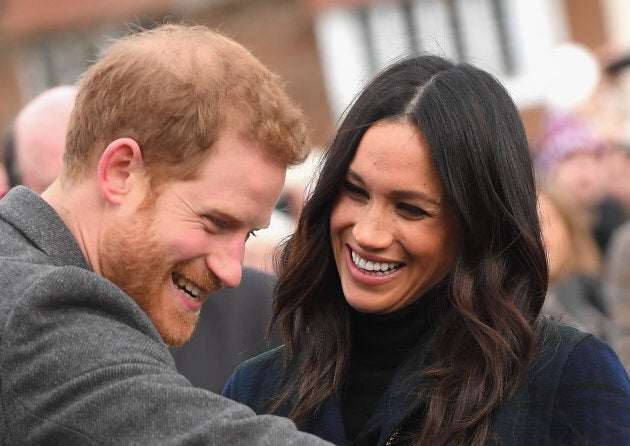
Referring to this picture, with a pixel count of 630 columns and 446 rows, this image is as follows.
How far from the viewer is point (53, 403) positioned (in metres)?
2.13

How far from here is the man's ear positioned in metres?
2.50

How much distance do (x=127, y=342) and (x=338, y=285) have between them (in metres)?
1.43

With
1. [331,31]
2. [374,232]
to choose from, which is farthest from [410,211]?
[331,31]

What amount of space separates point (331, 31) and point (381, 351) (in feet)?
69.9

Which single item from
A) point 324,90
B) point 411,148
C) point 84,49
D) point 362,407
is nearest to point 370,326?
point 362,407

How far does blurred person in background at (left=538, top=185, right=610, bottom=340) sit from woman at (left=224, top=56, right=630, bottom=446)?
3296 mm

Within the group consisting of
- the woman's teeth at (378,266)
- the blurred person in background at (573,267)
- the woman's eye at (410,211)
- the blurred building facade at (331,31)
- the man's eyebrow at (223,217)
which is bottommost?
the blurred building facade at (331,31)

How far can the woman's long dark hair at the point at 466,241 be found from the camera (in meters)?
3.07

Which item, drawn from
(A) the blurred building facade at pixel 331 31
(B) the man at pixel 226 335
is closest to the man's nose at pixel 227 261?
(B) the man at pixel 226 335

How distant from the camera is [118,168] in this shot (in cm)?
252

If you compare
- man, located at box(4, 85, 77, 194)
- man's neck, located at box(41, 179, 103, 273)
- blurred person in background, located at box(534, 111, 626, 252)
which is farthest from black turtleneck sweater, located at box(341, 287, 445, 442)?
blurred person in background, located at box(534, 111, 626, 252)

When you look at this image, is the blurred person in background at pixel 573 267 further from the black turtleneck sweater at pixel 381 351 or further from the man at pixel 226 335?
the black turtleneck sweater at pixel 381 351

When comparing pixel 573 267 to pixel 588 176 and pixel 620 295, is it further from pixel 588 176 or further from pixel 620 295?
pixel 588 176

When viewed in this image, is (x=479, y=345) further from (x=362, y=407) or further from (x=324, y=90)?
A: (x=324, y=90)
